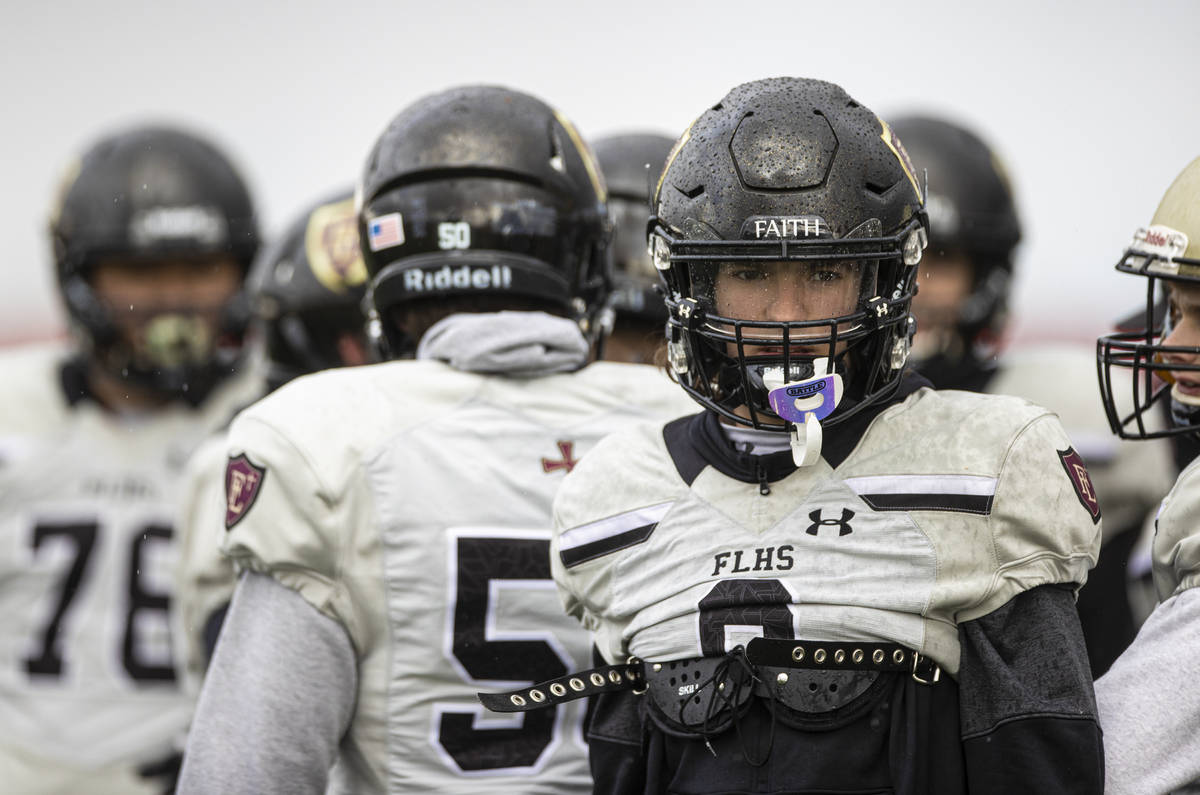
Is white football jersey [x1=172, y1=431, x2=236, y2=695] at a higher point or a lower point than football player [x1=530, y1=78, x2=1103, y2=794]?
lower

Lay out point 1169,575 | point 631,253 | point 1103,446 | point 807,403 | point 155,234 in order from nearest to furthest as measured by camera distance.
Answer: point 807,403, point 1169,575, point 1103,446, point 631,253, point 155,234

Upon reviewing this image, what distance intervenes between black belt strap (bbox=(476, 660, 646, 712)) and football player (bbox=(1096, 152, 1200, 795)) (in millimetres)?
542

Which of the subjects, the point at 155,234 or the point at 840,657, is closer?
the point at 840,657

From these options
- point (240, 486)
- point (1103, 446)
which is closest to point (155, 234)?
point (240, 486)

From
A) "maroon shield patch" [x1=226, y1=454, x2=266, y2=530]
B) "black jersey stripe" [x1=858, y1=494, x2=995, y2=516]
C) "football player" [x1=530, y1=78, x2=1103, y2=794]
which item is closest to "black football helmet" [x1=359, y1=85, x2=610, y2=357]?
"maroon shield patch" [x1=226, y1=454, x2=266, y2=530]

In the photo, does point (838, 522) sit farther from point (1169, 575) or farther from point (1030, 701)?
point (1169, 575)

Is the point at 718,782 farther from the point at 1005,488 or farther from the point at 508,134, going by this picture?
the point at 508,134

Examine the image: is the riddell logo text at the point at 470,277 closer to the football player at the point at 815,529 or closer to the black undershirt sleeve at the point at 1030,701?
the football player at the point at 815,529

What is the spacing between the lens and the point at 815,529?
1688 millimetres

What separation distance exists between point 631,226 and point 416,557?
1450mm

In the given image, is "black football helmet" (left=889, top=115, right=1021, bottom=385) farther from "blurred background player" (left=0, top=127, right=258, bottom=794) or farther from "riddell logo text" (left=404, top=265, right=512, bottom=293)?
"blurred background player" (left=0, top=127, right=258, bottom=794)

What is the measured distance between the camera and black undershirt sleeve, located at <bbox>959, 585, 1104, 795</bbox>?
60.3 inches

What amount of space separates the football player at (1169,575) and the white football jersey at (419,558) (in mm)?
800

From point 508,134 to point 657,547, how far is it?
94 centimetres
